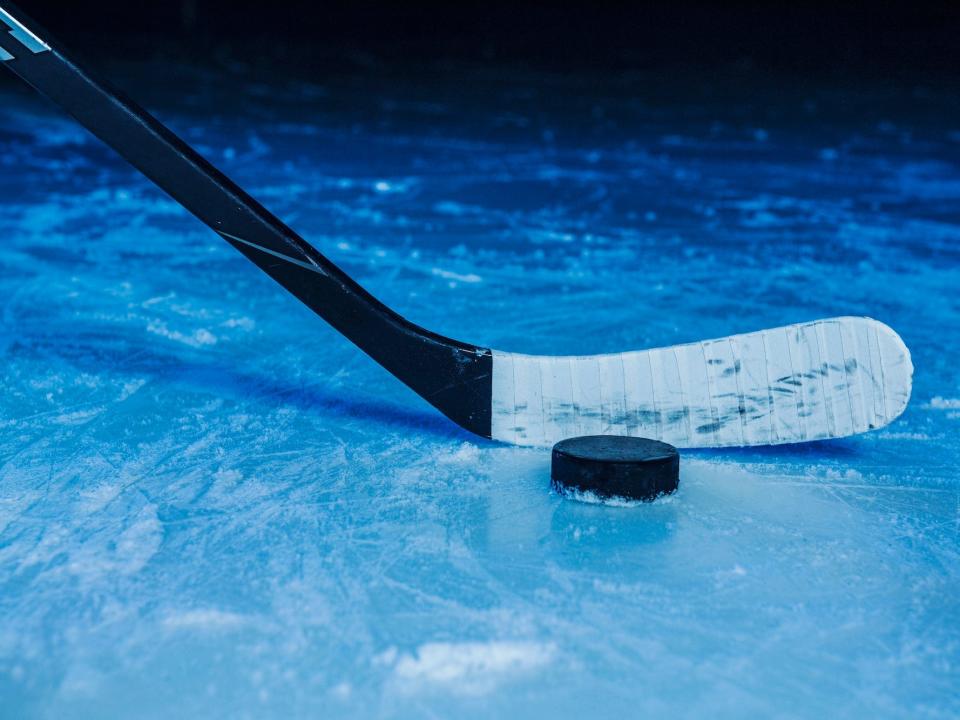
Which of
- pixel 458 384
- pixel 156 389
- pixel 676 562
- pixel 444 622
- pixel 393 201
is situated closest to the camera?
pixel 444 622

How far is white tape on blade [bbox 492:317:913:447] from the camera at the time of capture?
1576 mm

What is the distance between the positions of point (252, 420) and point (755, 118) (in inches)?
172

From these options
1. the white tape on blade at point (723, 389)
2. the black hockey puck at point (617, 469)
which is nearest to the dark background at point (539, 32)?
the white tape on blade at point (723, 389)

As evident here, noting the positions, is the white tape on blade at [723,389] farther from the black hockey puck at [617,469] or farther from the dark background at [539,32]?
the dark background at [539,32]

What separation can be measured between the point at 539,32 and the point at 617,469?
8.28 m

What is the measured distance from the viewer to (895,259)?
122 inches

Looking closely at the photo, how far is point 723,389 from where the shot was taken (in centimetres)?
165

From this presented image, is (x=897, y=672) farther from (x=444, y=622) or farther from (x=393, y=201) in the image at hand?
(x=393, y=201)

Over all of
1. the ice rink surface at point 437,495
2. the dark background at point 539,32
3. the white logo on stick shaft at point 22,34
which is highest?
the dark background at point 539,32

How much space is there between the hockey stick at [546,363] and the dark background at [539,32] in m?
6.10

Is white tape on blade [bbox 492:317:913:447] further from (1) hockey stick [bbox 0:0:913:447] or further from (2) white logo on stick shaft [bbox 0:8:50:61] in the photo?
(2) white logo on stick shaft [bbox 0:8:50:61]

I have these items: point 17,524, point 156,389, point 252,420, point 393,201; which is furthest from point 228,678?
point 393,201

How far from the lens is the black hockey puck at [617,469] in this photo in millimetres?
1452

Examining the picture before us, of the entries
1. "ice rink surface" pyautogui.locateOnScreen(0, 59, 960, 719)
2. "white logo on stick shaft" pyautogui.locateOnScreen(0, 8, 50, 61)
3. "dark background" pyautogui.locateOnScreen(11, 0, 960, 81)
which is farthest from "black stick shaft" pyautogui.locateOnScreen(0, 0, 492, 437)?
"dark background" pyautogui.locateOnScreen(11, 0, 960, 81)
